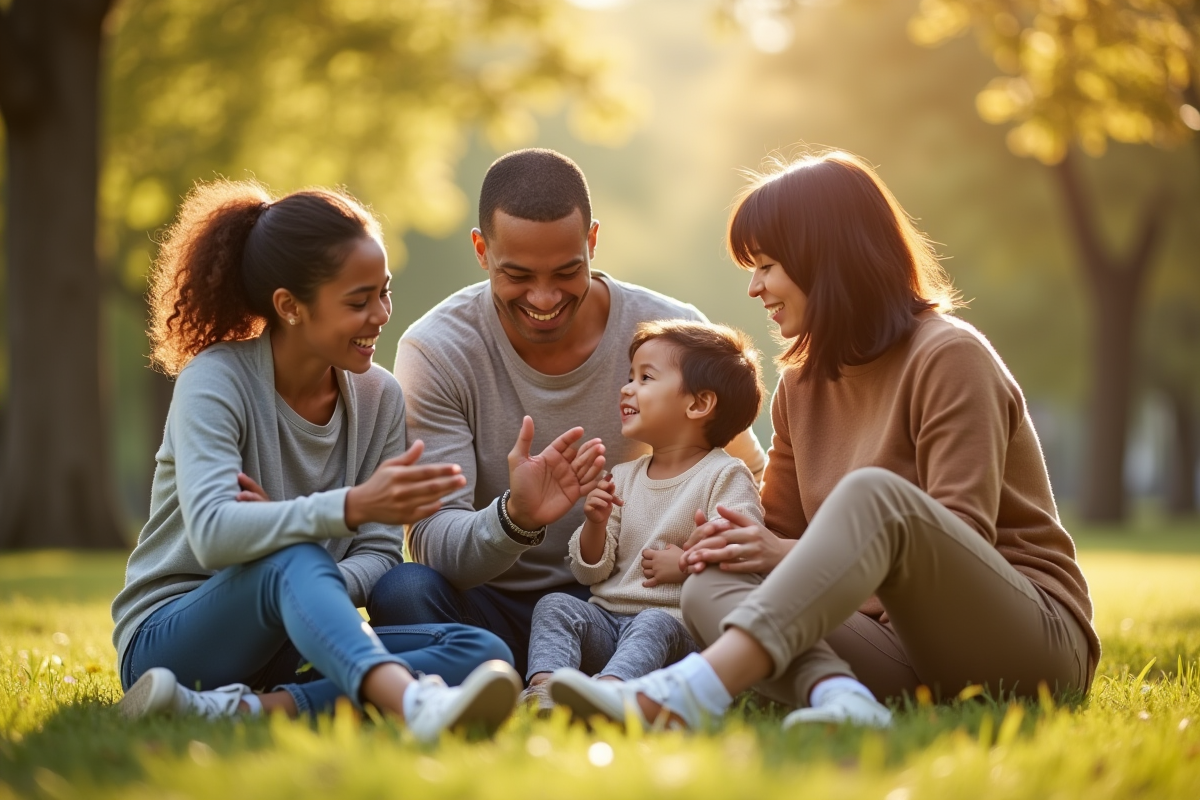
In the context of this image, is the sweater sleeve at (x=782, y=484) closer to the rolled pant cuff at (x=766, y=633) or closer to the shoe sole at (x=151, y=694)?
the rolled pant cuff at (x=766, y=633)

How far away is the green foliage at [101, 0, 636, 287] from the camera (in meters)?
14.9

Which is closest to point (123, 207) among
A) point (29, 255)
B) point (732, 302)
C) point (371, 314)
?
point (29, 255)

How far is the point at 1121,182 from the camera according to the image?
18344mm

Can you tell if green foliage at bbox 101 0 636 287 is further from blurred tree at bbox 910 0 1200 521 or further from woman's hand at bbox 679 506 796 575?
woman's hand at bbox 679 506 796 575

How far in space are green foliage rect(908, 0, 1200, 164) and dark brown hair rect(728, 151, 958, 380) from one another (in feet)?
24.0

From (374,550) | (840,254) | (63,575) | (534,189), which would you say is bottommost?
(63,575)

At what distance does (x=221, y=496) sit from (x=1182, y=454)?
88.8 feet

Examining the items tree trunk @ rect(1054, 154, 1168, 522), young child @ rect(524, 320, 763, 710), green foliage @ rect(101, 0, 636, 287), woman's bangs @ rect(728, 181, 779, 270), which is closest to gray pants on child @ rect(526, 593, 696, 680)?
young child @ rect(524, 320, 763, 710)

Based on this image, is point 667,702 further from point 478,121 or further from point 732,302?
point 732,302

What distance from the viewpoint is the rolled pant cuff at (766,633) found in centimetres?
310

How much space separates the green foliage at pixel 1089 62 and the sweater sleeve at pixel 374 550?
27.1 feet

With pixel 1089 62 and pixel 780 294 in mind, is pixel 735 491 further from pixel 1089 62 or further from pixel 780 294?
pixel 1089 62

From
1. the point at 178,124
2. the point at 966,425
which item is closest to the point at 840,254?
the point at 966,425

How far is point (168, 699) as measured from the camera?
329 centimetres
